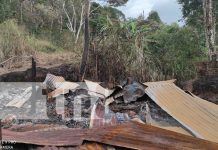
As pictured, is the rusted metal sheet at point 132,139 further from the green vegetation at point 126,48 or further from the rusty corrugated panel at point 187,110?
the green vegetation at point 126,48

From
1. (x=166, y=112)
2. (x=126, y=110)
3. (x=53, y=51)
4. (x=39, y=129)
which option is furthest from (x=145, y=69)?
(x=53, y=51)

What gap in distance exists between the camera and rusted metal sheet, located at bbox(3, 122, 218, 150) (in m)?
3.00

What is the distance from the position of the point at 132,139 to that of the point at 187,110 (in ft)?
3.91

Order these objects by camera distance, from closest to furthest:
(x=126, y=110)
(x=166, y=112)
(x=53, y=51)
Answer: (x=166, y=112)
(x=126, y=110)
(x=53, y=51)

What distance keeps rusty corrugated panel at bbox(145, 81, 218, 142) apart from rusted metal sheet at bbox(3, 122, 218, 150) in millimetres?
418

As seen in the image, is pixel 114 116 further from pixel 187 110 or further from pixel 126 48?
pixel 126 48

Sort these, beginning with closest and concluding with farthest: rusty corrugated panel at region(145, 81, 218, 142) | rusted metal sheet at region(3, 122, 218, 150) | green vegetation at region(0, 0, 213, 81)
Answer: rusted metal sheet at region(3, 122, 218, 150) < rusty corrugated panel at region(145, 81, 218, 142) < green vegetation at region(0, 0, 213, 81)

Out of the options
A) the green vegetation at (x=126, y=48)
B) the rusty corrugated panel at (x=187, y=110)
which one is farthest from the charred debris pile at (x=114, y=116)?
the green vegetation at (x=126, y=48)

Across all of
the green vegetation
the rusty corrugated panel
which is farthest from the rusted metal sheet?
the green vegetation

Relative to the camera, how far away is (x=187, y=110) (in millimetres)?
4043

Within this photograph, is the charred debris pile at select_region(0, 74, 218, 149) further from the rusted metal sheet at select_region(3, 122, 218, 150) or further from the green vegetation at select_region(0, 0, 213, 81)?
the green vegetation at select_region(0, 0, 213, 81)

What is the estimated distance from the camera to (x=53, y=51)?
13.2m

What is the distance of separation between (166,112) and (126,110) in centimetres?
63

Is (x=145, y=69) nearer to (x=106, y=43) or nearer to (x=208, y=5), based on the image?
(x=106, y=43)
